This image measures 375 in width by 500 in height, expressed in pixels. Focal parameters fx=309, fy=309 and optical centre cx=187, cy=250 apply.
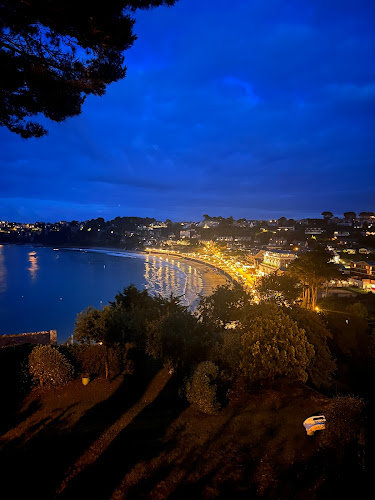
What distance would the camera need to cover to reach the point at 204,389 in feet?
23.3

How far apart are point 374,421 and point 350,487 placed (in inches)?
37.7

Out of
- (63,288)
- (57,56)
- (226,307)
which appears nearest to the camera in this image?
(57,56)

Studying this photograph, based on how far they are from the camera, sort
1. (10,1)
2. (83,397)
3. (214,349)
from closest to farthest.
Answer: (10,1) → (83,397) → (214,349)

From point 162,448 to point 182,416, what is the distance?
1.31 m

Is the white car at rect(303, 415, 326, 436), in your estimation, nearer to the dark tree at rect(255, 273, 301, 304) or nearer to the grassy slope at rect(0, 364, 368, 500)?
the grassy slope at rect(0, 364, 368, 500)

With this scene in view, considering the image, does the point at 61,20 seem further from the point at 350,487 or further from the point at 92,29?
the point at 350,487

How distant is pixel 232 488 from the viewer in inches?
185

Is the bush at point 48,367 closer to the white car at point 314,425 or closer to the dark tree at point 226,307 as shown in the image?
the white car at point 314,425

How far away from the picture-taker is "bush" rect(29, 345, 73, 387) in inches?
333

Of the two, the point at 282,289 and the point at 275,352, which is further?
the point at 282,289

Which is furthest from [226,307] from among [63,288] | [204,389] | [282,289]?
[63,288]

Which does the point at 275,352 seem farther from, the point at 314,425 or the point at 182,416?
the point at 182,416

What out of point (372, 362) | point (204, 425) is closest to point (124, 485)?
point (204, 425)

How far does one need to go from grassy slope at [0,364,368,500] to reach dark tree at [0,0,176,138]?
608 cm
